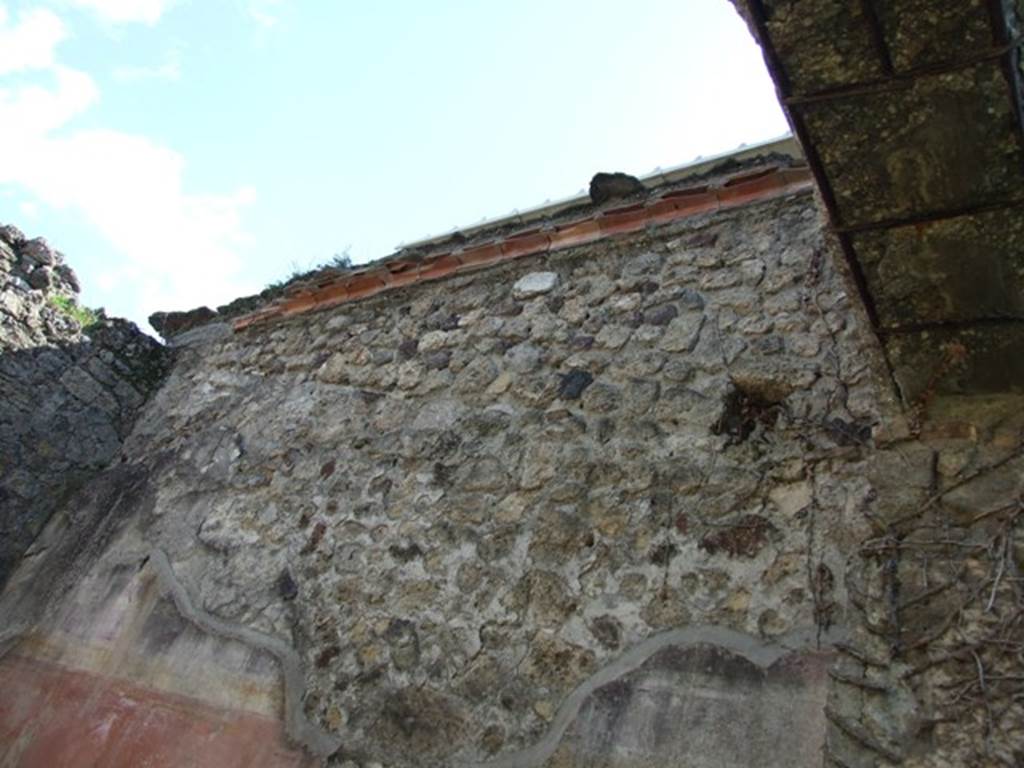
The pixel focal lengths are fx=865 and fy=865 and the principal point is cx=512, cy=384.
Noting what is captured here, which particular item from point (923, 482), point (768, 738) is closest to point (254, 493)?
point (768, 738)

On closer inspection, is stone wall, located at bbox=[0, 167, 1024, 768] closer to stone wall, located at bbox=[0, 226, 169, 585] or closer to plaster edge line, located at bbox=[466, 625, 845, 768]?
plaster edge line, located at bbox=[466, 625, 845, 768]

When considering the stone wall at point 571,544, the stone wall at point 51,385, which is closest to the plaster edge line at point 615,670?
the stone wall at point 571,544

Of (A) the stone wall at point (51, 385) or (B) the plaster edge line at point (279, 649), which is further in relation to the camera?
(A) the stone wall at point (51, 385)

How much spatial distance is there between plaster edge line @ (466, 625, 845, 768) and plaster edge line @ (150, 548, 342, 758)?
23.0 inches

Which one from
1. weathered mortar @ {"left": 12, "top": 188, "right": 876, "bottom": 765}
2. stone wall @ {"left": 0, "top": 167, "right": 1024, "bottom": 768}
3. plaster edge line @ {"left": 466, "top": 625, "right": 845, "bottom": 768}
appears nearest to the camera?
Answer: stone wall @ {"left": 0, "top": 167, "right": 1024, "bottom": 768}

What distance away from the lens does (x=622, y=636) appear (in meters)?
2.56

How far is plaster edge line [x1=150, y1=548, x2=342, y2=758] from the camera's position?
2922 millimetres

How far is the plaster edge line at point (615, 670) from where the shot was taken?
2373 mm

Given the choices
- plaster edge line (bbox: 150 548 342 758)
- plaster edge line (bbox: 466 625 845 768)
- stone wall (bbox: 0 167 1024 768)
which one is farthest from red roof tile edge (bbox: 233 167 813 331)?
plaster edge line (bbox: 466 625 845 768)

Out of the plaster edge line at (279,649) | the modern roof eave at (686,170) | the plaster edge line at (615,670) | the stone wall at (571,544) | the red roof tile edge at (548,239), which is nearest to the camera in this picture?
the stone wall at (571,544)

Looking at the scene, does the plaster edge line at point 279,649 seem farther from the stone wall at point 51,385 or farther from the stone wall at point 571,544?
the stone wall at point 51,385

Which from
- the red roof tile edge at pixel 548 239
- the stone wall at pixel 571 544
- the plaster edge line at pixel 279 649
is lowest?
the plaster edge line at pixel 279 649

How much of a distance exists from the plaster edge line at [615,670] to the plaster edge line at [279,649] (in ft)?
1.92

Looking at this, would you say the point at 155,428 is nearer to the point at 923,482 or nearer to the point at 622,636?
the point at 622,636
